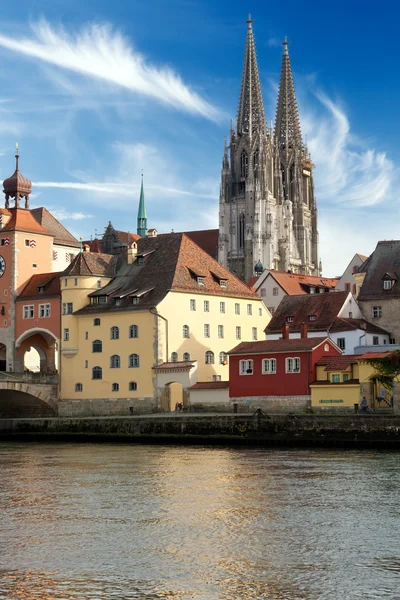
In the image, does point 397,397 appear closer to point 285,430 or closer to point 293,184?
point 285,430

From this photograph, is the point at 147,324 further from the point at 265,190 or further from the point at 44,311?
the point at 265,190

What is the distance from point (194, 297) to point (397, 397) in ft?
75.3

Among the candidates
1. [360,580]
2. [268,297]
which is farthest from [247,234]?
[360,580]

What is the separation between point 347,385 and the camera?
2287 inches

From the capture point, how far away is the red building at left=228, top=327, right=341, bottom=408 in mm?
61906

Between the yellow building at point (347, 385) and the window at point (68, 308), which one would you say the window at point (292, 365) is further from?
the window at point (68, 308)

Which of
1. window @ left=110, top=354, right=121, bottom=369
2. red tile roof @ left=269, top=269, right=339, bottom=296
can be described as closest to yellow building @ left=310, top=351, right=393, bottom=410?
window @ left=110, top=354, right=121, bottom=369

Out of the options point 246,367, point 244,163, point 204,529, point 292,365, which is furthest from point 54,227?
point 244,163

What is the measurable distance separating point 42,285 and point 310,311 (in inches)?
833

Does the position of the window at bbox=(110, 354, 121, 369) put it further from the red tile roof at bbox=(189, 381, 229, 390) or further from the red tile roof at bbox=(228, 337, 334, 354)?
the red tile roof at bbox=(228, 337, 334, 354)

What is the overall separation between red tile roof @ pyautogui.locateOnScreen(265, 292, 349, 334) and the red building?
37.6ft

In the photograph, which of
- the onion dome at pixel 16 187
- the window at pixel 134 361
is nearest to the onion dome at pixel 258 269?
the onion dome at pixel 16 187

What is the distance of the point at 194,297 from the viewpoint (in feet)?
240

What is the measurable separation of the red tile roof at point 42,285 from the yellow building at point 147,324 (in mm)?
2895
